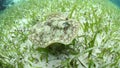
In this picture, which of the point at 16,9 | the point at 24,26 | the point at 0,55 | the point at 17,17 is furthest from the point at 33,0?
the point at 0,55

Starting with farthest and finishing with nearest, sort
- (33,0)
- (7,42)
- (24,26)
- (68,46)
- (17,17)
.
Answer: (33,0)
(17,17)
(24,26)
(7,42)
(68,46)

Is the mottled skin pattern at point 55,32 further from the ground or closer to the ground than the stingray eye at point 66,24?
closer to the ground

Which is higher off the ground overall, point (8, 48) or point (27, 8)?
point (27, 8)

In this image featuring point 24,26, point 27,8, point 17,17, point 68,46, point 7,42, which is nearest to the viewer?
point 68,46

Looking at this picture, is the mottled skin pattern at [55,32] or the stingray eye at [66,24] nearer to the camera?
the mottled skin pattern at [55,32]

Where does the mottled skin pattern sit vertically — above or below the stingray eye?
below

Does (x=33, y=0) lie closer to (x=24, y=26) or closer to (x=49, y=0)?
(x=49, y=0)

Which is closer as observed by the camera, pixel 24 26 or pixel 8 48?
pixel 8 48

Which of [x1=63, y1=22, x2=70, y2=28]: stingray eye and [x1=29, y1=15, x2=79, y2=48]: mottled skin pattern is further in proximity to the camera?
[x1=63, y1=22, x2=70, y2=28]: stingray eye
